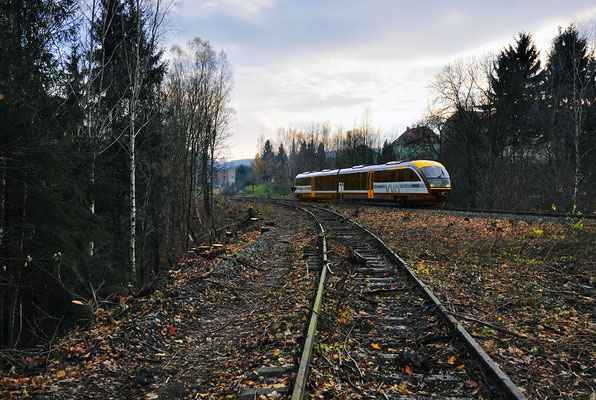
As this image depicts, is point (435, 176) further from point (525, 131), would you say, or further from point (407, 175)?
point (525, 131)

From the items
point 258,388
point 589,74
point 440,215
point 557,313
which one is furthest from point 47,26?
point 589,74

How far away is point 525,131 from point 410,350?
116 feet

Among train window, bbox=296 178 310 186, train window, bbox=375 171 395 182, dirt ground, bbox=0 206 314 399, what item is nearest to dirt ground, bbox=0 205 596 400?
dirt ground, bbox=0 206 314 399

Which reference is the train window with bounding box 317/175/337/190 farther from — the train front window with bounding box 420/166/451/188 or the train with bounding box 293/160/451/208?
the train front window with bounding box 420/166/451/188

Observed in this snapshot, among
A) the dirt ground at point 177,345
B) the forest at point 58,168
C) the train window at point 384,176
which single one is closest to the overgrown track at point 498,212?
the train window at point 384,176

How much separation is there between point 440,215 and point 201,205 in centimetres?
2897

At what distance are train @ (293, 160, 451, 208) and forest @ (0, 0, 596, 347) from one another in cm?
714

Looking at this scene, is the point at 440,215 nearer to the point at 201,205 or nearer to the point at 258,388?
the point at 258,388

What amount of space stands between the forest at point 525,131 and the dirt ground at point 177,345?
1975cm

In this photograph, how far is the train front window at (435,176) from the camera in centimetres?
1992

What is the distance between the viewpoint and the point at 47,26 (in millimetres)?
11172

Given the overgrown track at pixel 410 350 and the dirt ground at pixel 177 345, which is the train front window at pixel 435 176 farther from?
the dirt ground at pixel 177 345

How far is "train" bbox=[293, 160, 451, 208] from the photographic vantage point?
20.0m

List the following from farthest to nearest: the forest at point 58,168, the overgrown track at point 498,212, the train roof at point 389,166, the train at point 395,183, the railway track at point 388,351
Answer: the train roof at point 389,166
the train at point 395,183
the overgrown track at point 498,212
the forest at point 58,168
the railway track at point 388,351
